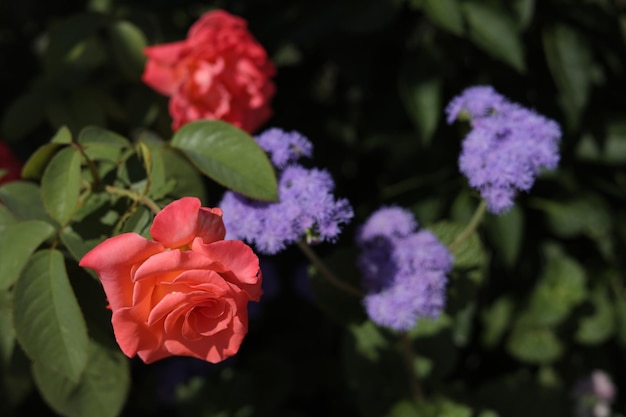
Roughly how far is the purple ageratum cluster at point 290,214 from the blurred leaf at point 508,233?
2.07 feet

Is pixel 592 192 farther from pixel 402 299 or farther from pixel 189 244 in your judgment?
pixel 189 244

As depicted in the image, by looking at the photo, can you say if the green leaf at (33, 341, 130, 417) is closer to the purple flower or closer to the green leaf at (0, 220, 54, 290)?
the green leaf at (0, 220, 54, 290)

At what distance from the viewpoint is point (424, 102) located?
5.05 feet

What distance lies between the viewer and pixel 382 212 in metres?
1.22

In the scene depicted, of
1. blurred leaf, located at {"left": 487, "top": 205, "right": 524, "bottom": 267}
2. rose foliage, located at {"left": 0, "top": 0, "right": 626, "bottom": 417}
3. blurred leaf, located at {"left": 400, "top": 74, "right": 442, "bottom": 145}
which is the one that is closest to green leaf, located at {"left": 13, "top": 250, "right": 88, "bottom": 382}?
rose foliage, located at {"left": 0, "top": 0, "right": 626, "bottom": 417}

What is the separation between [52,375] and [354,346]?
568 mm

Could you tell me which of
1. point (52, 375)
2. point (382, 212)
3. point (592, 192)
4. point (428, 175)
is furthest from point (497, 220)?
point (52, 375)

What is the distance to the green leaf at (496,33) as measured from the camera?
4.69 feet

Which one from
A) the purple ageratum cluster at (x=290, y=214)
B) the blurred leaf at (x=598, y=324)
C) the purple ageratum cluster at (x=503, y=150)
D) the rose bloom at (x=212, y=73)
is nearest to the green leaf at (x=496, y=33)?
the purple ageratum cluster at (x=503, y=150)

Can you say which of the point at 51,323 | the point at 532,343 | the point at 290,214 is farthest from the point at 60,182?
the point at 532,343

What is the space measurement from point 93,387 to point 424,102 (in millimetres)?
803

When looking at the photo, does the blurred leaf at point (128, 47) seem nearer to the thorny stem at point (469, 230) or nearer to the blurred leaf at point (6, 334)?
the blurred leaf at point (6, 334)

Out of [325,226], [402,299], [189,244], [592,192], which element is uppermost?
[189,244]

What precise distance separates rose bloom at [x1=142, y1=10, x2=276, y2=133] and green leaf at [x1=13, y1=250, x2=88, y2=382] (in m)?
0.40
